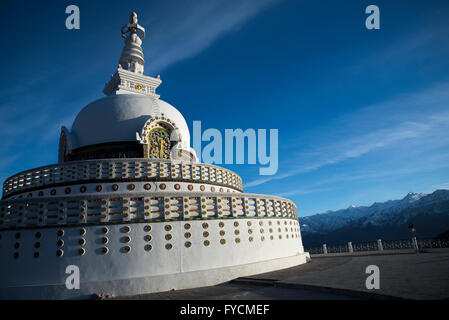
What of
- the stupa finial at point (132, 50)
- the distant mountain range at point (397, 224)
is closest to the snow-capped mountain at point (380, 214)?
the distant mountain range at point (397, 224)

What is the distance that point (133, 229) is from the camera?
36.0 feet

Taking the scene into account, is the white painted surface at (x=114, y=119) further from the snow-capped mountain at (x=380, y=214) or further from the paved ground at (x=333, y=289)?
the snow-capped mountain at (x=380, y=214)

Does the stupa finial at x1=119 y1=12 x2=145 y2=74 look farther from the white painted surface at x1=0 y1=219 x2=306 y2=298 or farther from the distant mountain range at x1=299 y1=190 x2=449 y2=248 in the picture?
the distant mountain range at x1=299 y1=190 x2=449 y2=248

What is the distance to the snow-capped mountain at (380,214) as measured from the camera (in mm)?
103625

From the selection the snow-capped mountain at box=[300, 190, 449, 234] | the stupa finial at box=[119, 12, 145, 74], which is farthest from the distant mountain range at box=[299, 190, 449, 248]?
the stupa finial at box=[119, 12, 145, 74]

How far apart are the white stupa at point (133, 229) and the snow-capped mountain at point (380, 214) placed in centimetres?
11162

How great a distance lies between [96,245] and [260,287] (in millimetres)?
6567

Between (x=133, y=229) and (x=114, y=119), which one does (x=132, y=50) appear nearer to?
(x=114, y=119)

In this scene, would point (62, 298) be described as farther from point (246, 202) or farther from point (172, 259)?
point (246, 202)

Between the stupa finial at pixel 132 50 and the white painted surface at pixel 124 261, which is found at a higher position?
the stupa finial at pixel 132 50

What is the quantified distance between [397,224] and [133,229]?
118693 mm

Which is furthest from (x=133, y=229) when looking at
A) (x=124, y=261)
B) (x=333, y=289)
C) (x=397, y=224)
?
(x=397, y=224)

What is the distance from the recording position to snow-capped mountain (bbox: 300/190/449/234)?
104 metres
